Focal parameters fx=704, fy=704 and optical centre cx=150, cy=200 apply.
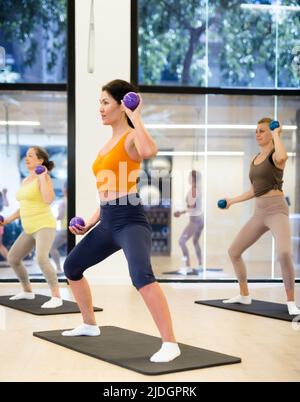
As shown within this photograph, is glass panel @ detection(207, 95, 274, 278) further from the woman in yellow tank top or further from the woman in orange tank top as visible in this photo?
the woman in orange tank top

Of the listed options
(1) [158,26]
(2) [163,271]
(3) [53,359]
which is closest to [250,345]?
(3) [53,359]

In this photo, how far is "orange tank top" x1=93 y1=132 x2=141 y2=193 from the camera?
3.54m

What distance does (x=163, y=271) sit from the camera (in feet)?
24.6

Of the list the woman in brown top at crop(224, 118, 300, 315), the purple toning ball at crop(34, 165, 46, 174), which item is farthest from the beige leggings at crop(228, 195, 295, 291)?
the purple toning ball at crop(34, 165, 46, 174)

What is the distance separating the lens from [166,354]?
3.43 meters

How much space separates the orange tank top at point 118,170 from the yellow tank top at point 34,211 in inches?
65.9

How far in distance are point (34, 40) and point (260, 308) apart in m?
3.57

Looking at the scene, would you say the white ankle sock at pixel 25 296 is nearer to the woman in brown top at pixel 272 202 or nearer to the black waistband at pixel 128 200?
the woman in brown top at pixel 272 202

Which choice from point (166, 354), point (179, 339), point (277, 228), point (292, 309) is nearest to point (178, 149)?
point (277, 228)

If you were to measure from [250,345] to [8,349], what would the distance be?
1.34 metres

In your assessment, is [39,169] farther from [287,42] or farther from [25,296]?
[287,42]

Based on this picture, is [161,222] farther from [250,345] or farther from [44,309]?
[250,345]

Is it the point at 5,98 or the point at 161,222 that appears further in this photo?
the point at 161,222
